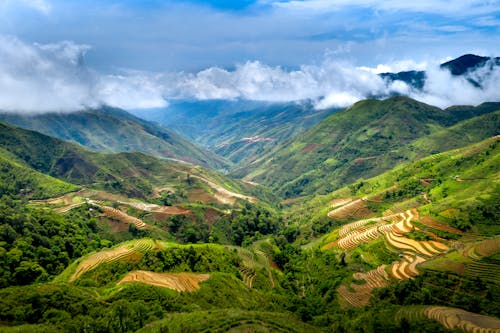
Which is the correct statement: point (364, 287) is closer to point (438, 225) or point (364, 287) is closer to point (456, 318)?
point (456, 318)

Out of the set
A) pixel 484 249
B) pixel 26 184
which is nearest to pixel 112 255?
pixel 484 249

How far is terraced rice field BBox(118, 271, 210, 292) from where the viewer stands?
246 feet

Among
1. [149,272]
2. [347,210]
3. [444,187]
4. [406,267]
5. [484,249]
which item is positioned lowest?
[347,210]

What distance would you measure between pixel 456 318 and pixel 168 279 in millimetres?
53897

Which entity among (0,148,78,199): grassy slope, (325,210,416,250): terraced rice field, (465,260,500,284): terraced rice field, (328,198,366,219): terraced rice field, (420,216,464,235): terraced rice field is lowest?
(328,198,366,219): terraced rice field

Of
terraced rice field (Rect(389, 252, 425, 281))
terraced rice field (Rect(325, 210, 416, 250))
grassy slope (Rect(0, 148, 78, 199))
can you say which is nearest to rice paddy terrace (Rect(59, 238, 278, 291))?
terraced rice field (Rect(325, 210, 416, 250))

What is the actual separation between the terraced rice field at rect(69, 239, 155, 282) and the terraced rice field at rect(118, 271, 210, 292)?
10098mm

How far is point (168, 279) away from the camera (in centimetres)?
7881

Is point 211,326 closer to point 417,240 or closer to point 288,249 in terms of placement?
point 417,240

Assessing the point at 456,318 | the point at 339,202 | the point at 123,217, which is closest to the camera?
the point at 456,318

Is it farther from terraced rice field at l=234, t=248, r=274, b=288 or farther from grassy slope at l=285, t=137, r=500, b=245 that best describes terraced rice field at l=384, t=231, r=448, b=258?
terraced rice field at l=234, t=248, r=274, b=288

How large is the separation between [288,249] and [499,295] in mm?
72294

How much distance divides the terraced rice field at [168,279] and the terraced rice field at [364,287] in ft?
103

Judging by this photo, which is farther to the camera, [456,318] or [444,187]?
[444,187]
